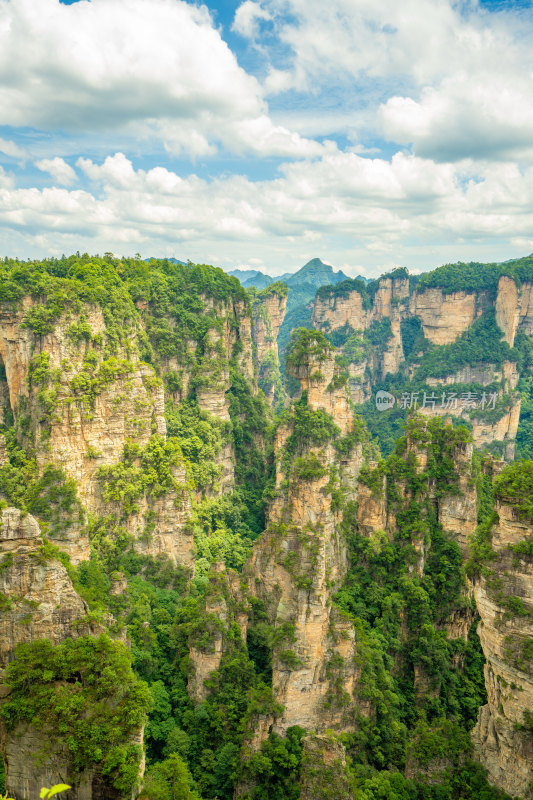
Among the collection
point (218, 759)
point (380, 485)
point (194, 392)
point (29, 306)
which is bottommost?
point (218, 759)

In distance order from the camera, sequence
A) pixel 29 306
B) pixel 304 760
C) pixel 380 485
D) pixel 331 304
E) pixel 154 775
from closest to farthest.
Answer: pixel 154 775, pixel 304 760, pixel 380 485, pixel 29 306, pixel 331 304

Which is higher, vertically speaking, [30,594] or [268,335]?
[268,335]

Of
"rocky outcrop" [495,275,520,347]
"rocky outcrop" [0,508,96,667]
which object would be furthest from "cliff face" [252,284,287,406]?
"rocky outcrop" [0,508,96,667]

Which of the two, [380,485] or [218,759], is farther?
[380,485]

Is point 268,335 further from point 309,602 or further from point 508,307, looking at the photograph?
point 309,602

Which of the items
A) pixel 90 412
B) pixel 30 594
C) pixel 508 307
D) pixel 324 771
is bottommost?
Answer: pixel 324 771

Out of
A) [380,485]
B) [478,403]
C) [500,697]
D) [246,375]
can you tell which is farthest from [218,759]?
[478,403]

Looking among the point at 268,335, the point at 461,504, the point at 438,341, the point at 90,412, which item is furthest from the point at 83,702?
the point at 268,335

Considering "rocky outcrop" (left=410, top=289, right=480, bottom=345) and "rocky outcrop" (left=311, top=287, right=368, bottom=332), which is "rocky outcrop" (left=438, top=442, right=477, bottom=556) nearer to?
"rocky outcrop" (left=410, top=289, right=480, bottom=345)

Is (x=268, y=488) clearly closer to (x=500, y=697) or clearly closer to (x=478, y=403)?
(x=500, y=697)
